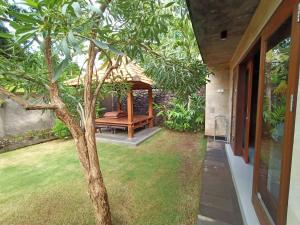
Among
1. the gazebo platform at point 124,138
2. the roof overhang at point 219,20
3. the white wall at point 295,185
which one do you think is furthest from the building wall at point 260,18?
the gazebo platform at point 124,138

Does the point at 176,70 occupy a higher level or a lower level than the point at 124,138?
higher

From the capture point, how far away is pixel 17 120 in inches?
299

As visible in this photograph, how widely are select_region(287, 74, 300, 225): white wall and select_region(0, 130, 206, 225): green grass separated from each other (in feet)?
4.74

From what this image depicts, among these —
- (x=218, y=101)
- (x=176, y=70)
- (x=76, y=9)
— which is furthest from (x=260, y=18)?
(x=218, y=101)

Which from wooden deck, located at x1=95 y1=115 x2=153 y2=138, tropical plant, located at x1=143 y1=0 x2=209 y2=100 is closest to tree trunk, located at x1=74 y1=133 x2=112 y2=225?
tropical plant, located at x1=143 y1=0 x2=209 y2=100

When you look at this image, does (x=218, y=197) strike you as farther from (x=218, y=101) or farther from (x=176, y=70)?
(x=218, y=101)

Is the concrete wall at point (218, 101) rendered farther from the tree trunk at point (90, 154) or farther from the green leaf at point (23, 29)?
the green leaf at point (23, 29)

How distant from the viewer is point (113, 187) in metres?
3.66

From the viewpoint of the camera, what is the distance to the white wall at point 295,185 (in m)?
1.37

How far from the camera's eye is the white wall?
137 centimetres

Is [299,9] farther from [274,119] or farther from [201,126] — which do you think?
[201,126]

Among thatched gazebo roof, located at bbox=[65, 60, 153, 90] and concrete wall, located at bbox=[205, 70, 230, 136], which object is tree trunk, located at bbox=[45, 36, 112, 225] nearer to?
thatched gazebo roof, located at bbox=[65, 60, 153, 90]

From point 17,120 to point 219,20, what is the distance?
826 cm

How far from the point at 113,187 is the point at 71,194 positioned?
0.77 m
